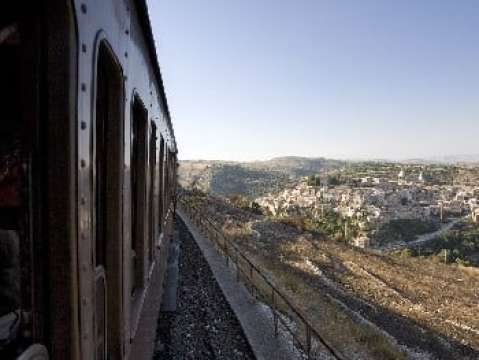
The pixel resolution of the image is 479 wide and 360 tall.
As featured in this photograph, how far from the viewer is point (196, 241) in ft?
69.5

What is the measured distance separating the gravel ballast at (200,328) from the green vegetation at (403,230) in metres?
90.8

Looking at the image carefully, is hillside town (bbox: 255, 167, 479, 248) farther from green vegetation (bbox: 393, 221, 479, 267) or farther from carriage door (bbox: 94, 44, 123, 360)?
carriage door (bbox: 94, 44, 123, 360)

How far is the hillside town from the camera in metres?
123

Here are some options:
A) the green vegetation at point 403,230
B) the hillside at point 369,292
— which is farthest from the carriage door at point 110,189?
the green vegetation at point 403,230

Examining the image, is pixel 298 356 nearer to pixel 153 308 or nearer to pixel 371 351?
pixel 153 308

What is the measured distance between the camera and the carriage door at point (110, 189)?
298cm

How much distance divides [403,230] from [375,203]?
126 feet

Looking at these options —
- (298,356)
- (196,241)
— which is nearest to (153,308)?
(298,356)

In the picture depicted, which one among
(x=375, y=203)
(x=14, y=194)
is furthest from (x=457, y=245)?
(x=14, y=194)

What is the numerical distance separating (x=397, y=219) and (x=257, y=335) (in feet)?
414

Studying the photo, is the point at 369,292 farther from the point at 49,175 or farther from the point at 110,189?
the point at 49,175

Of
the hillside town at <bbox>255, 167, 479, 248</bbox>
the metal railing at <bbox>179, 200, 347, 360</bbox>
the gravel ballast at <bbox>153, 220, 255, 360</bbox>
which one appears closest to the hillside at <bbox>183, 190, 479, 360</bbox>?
the metal railing at <bbox>179, 200, 347, 360</bbox>

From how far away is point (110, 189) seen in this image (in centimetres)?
303

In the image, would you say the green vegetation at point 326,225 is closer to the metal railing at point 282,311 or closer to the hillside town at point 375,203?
the hillside town at point 375,203
